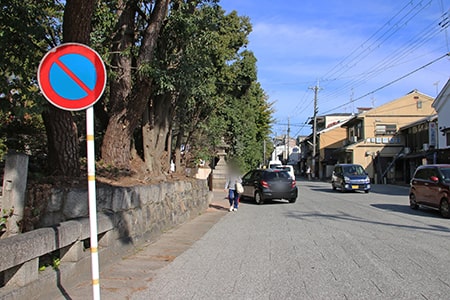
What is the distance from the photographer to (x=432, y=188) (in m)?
14.2

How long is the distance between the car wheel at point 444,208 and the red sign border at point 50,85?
12.4 m

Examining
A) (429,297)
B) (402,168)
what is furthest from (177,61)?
(402,168)

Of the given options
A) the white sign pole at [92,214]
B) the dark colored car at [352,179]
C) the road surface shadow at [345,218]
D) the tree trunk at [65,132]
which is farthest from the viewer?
the dark colored car at [352,179]

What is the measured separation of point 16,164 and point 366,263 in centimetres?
552

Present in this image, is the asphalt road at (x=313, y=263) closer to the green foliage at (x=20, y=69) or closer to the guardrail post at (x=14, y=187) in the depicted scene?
the guardrail post at (x=14, y=187)

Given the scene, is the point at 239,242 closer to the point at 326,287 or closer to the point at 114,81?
the point at 326,287

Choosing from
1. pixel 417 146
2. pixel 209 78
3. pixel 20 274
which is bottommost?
pixel 20 274

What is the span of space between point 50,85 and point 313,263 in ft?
16.2

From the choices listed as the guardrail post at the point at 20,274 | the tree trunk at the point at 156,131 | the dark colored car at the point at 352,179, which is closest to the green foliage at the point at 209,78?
the tree trunk at the point at 156,131

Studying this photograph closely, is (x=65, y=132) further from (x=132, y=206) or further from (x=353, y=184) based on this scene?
(x=353, y=184)

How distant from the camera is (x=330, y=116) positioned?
68.8 m

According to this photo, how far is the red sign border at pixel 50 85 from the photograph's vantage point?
4.16 meters

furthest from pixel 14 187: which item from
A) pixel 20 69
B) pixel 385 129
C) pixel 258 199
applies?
pixel 385 129

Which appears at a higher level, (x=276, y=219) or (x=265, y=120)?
(x=265, y=120)
